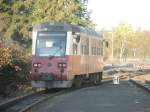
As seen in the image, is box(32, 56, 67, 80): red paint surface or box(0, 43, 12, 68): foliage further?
box(32, 56, 67, 80): red paint surface

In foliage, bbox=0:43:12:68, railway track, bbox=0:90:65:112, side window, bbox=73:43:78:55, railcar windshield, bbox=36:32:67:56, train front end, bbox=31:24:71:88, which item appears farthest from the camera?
side window, bbox=73:43:78:55

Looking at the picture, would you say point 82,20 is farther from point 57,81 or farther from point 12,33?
point 57,81

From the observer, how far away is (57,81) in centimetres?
2669

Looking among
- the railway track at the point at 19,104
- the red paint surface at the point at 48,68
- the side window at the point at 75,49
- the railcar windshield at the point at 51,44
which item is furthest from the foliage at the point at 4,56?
the side window at the point at 75,49

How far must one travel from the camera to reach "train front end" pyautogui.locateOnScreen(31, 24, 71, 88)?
87.6 ft

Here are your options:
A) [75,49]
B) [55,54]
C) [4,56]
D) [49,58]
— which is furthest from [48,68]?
[4,56]

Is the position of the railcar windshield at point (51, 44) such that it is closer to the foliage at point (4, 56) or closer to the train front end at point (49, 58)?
the train front end at point (49, 58)

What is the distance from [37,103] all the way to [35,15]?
24.9 metres

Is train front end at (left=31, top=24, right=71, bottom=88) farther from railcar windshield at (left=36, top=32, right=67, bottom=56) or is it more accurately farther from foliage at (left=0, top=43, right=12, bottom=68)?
foliage at (left=0, top=43, right=12, bottom=68)

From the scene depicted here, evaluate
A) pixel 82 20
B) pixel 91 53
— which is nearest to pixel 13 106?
pixel 91 53

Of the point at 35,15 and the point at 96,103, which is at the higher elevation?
the point at 35,15

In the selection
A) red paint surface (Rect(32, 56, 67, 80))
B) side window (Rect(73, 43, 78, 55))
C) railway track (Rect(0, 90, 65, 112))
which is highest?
side window (Rect(73, 43, 78, 55))

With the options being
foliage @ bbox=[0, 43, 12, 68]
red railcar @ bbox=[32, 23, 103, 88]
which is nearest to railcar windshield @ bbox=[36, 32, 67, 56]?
red railcar @ bbox=[32, 23, 103, 88]

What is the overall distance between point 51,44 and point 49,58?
0.73 meters
